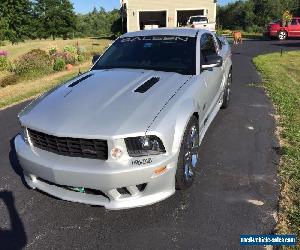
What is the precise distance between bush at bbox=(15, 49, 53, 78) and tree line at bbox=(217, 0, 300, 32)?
34314mm

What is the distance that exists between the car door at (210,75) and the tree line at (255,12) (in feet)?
133

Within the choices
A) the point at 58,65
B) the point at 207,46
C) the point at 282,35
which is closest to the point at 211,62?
the point at 207,46

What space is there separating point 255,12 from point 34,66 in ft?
136

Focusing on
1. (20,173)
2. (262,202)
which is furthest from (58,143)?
(262,202)

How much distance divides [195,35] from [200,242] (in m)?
3.26

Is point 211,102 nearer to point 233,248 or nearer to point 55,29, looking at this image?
point 233,248

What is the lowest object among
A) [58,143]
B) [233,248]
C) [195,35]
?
[233,248]

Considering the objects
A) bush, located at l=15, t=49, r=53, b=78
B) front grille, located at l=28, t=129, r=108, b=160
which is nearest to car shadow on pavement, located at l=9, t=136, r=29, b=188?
front grille, located at l=28, t=129, r=108, b=160

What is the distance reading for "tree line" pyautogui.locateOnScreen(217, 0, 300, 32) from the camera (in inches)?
1832

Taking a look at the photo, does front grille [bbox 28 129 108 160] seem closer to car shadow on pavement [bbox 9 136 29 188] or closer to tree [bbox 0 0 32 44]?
car shadow on pavement [bbox 9 136 29 188]

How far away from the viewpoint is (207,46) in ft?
19.2

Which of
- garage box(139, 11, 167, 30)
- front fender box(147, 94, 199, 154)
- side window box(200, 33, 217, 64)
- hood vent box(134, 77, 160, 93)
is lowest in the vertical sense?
front fender box(147, 94, 199, 154)

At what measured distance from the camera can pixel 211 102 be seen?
5.49 meters

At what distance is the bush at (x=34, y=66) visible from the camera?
13759mm
